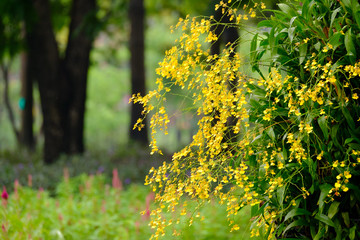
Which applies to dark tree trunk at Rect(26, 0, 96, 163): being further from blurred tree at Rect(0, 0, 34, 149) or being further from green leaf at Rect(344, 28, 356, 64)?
green leaf at Rect(344, 28, 356, 64)

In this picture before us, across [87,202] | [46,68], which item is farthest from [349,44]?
[46,68]

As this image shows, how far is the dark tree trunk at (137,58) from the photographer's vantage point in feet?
41.0

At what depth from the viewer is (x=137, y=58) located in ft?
41.9

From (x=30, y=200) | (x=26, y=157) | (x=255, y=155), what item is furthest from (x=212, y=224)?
(x=26, y=157)

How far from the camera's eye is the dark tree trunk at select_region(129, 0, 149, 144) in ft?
41.0

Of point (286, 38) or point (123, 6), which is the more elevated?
point (123, 6)

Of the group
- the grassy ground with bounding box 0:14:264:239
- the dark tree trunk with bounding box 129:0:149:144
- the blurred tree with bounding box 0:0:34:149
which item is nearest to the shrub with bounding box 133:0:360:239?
the grassy ground with bounding box 0:14:264:239

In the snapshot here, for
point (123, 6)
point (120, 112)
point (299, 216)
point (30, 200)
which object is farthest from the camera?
point (120, 112)

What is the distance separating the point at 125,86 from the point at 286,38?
2387cm

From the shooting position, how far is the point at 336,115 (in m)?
2.89

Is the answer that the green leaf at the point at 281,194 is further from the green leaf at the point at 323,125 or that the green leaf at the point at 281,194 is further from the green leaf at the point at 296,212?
the green leaf at the point at 323,125

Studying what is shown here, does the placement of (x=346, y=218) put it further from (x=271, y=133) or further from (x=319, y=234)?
(x=271, y=133)

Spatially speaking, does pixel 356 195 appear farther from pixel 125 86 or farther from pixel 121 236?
pixel 125 86

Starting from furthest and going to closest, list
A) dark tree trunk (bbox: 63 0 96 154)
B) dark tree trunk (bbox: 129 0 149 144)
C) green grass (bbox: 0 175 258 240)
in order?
dark tree trunk (bbox: 129 0 149 144) < dark tree trunk (bbox: 63 0 96 154) < green grass (bbox: 0 175 258 240)
